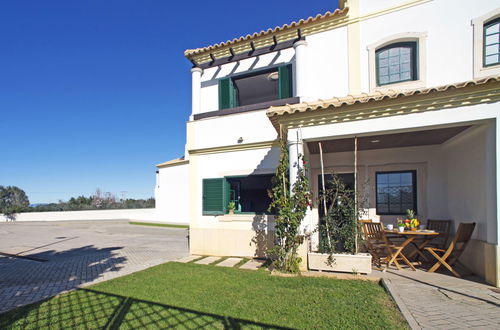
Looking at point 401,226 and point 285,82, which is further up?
point 285,82

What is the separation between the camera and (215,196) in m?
8.14

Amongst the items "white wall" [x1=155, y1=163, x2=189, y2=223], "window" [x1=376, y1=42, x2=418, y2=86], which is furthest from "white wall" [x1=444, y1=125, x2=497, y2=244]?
"white wall" [x1=155, y1=163, x2=189, y2=223]

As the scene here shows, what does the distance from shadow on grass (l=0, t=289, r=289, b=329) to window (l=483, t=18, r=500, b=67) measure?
299 inches

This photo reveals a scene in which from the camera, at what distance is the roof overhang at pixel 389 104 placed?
4.61 m

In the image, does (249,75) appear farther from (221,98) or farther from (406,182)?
(406,182)

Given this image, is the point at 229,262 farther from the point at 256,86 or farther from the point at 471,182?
the point at 256,86

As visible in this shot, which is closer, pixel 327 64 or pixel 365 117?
pixel 365 117

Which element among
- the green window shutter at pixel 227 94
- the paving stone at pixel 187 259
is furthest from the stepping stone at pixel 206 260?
the green window shutter at pixel 227 94

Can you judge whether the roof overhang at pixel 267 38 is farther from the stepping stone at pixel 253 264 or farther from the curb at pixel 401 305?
the curb at pixel 401 305

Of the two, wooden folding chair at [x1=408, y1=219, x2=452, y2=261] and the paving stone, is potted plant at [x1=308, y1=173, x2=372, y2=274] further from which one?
the paving stone

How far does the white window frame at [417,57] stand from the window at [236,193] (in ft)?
13.2

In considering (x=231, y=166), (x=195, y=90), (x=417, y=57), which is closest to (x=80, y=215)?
(x=195, y=90)

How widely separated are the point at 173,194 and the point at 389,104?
63.7ft

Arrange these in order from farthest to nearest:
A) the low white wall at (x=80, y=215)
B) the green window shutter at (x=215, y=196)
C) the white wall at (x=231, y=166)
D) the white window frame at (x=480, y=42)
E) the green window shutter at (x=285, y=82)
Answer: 1. the low white wall at (x=80, y=215)
2. the green window shutter at (x=215, y=196)
3. the green window shutter at (x=285, y=82)
4. the white wall at (x=231, y=166)
5. the white window frame at (x=480, y=42)
